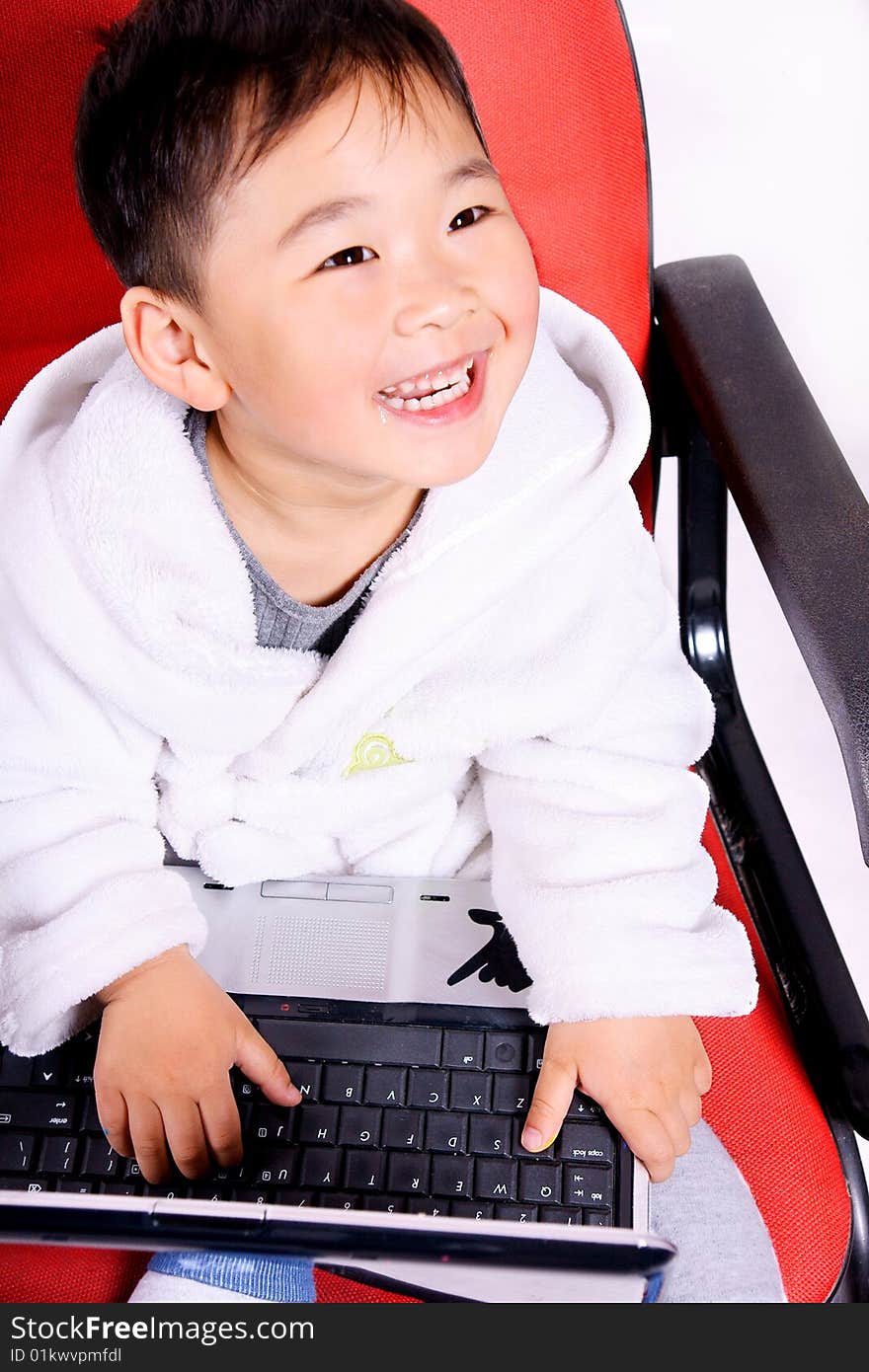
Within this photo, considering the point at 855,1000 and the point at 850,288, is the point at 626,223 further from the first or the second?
the point at 850,288

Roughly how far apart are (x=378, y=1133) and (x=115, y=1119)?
0.13m

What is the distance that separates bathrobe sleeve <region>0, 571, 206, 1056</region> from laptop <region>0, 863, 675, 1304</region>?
0.11 ft

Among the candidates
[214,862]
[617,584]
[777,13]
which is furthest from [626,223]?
[777,13]

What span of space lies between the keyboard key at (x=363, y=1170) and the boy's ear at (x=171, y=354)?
0.36m

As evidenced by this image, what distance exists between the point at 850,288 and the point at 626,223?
800mm

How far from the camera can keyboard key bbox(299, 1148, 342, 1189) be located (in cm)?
64

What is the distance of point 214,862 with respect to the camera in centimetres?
77

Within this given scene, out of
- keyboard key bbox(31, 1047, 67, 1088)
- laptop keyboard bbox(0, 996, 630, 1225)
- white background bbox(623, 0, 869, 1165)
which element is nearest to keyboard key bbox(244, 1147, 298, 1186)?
laptop keyboard bbox(0, 996, 630, 1225)

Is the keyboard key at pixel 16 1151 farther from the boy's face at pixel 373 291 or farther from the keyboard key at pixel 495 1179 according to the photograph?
the boy's face at pixel 373 291

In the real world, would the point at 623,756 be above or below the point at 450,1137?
above

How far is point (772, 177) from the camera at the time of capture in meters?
1.58

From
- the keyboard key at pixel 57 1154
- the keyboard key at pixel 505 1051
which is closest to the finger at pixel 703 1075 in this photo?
the keyboard key at pixel 505 1051

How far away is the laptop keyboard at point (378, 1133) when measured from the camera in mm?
633

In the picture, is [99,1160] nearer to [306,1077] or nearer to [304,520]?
[306,1077]
